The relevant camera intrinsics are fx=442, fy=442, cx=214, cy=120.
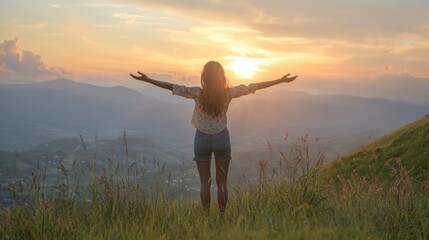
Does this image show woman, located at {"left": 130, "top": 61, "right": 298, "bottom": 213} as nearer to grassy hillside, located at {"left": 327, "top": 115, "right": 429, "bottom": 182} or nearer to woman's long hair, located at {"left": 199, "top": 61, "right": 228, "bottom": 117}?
woman's long hair, located at {"left": 199, "top": 61, "right": 228, "bottom": 117}

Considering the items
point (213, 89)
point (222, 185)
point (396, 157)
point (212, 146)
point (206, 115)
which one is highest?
point (213, 89)

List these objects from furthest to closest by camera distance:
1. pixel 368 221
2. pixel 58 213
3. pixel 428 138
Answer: pixel 428 138 < pixel 58 213 < pixel 368 221

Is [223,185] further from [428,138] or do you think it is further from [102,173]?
[428,138]

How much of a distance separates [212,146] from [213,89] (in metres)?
1.08

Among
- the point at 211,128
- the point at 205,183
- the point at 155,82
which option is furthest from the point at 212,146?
the point at 155,82

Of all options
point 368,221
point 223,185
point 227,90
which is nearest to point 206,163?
point 223,185

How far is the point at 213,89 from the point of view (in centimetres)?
832

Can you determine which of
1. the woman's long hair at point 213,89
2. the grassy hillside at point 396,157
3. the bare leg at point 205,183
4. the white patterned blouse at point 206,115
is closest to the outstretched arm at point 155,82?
the white patterned blouse at point 206,115

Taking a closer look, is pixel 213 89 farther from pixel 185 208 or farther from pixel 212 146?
pixel 185 208

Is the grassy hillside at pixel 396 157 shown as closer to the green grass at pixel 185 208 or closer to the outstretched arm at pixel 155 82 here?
the green grass at pixel 185 208

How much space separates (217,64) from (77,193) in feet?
11.3

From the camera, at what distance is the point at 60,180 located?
7676mm

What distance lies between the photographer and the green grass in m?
6.58

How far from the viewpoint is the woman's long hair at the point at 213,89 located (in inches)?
328
